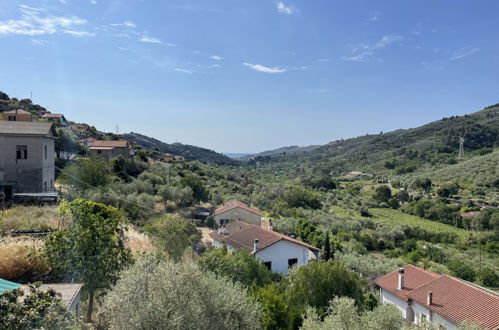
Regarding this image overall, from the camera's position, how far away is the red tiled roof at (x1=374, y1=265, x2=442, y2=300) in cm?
2127

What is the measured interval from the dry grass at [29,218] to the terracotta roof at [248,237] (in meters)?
11.6

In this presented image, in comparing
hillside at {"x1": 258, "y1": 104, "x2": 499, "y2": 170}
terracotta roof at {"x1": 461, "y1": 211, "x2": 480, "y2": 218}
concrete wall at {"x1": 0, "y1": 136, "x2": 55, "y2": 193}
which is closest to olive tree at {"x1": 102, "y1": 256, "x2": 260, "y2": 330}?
concrete wall at {"x1": 0, "y1": 136, "x2": 55, "y2": 193}

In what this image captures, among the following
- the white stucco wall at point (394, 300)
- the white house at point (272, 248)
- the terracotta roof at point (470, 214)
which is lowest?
the terracotta roof at point (470, 214)

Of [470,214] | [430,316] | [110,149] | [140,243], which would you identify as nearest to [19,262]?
[140,243]

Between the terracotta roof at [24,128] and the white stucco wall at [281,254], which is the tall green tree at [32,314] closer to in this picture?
the white stucco wall at [281,254]

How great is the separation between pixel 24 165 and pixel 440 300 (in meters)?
25.8

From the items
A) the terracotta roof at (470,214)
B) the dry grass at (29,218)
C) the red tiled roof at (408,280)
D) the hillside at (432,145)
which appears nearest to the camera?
the dry grass at (29,218)

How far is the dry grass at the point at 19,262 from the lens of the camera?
39.6 ft

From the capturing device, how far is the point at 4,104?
6969 cm

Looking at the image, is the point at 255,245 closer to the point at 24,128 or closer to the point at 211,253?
the point at 211,253

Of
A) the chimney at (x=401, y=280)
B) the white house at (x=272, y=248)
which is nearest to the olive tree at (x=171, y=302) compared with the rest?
the white house at (x=272, y=248)

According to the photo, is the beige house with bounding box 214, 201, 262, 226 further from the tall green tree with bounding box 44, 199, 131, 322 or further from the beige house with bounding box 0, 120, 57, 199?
the tall green tree with bounding box 44, 199, 131, 322

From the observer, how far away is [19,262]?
1237cm

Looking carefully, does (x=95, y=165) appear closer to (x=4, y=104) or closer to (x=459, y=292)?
(x=459, y=292)
